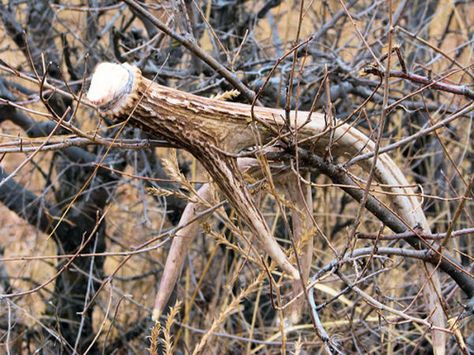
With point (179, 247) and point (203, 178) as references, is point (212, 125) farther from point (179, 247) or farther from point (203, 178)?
point (203, 178)

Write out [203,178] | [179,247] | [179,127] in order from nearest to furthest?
[179,127], [179,247], [203,178]

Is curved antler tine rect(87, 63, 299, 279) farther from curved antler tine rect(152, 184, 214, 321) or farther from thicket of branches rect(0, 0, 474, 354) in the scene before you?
thicket of branches rect(0, 0, 474, 354)

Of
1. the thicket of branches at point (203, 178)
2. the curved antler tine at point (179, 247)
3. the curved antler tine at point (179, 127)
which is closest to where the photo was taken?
the curved antler tine at point (179, 127)

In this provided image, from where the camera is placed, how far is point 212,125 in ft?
7.55

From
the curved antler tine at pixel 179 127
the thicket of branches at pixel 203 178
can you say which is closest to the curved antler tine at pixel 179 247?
A: the curved antler tine at pixel 179 127

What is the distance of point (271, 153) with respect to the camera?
2.33 meters

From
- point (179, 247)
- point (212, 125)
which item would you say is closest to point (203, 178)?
point (179, 247)

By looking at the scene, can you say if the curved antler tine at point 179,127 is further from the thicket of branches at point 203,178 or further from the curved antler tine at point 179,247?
the thicket of branches at point 203,178

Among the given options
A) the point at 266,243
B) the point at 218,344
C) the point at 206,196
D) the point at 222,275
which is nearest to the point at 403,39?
the point at 222,275

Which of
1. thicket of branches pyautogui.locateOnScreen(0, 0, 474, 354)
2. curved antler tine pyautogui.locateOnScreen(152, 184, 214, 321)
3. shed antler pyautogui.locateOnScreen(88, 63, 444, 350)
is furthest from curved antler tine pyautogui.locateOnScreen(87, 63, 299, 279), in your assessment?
thicket of branches pyautogui.locateOnScreen(0, 0, 474, 354)

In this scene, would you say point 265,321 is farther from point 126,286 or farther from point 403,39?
point 403,39

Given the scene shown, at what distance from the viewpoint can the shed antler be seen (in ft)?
6.94

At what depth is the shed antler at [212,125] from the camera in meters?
2.12

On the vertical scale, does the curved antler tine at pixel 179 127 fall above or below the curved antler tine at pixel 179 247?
above
